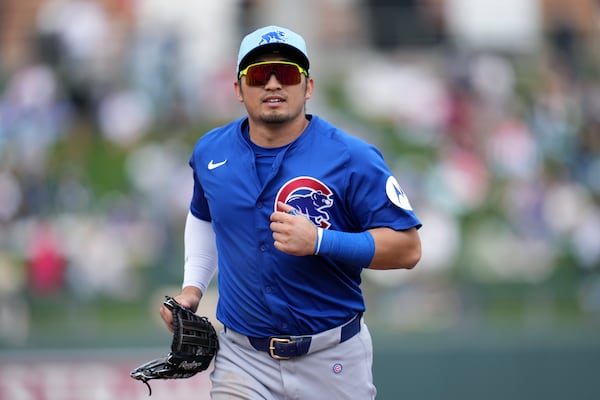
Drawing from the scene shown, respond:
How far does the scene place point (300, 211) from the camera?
4262 millimetres

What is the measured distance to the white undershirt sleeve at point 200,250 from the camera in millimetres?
4836

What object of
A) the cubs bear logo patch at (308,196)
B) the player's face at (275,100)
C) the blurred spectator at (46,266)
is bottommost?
the blurred spectator at (46,266)

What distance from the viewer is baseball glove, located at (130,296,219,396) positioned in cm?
445

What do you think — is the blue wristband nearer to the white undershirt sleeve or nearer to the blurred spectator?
the white undershirt sleeve

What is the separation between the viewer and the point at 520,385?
10.0m

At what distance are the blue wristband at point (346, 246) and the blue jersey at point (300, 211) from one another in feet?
0.44

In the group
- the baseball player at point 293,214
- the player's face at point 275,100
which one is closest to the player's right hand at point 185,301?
the baseball player at point 293,214

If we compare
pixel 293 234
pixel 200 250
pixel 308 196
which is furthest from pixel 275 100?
pixel 200 250

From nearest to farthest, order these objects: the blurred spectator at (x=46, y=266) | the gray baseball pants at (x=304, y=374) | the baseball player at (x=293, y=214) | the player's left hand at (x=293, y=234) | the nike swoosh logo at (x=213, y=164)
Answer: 1. the player's left hand at (x=293, y=234)
2. the baseball player at (x=293, y=214)
3. the gray baseball pants at (x=304, y=374)
4. the nike swoosh logo at (x=213, y=164)
5. the blurred spectator at (x=46, y=266)

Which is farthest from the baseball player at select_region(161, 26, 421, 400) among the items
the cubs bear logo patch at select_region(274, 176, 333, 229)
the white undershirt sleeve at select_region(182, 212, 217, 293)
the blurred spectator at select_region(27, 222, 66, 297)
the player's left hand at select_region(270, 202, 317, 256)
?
the blurred spectator at select_region(27, 222, 66, 297)

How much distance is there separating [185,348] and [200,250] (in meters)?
0.55

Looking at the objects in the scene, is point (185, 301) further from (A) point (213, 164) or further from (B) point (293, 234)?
(B) point (293, 234)

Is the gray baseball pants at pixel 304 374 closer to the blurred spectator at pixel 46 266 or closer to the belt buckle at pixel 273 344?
the belt buckle at pixel 273 344

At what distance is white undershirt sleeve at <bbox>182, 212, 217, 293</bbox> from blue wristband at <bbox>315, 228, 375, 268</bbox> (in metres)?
0.88
